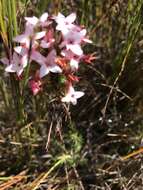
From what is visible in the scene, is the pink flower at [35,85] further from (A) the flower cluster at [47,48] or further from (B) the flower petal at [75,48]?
(B) the flower petal at [75,48]

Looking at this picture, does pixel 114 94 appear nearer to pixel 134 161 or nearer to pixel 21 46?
pixel 134 161

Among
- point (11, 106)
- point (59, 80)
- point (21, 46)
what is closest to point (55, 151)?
point (11, 106)

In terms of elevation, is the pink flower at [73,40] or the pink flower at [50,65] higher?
the pink flower at [73,40]

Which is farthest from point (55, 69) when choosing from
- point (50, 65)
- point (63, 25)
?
point (63, 25)

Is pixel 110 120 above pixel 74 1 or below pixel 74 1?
below

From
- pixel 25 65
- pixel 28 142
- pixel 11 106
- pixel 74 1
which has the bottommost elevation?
Answer: pixel 28 142

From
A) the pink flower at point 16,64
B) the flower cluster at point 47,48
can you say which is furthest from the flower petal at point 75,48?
the pink flower at point 16,64

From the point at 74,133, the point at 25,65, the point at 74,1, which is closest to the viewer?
the point at 25,65
